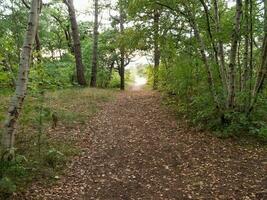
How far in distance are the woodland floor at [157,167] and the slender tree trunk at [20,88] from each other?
995 mm

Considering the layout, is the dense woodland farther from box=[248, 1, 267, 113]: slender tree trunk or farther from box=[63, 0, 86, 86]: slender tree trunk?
box=[63, 0, 86, 86]: slender tree trunk

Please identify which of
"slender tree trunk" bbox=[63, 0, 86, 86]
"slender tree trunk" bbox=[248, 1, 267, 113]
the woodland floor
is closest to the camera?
the woodland floor

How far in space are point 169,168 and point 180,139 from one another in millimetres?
2051

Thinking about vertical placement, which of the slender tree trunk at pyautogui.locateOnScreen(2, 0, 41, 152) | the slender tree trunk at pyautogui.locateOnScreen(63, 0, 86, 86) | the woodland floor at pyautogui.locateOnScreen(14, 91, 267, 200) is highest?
the slender tree trunk at pyautogui.locateOnScreen(63, 0, 86, 86)

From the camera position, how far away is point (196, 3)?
986cm

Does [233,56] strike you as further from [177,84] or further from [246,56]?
[177,84]

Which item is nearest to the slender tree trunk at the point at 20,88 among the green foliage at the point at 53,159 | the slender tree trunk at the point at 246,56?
the green foliage at the point at 53,159

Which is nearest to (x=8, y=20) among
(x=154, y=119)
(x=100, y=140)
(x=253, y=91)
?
(x=154, y=119)

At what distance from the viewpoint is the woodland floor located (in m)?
5.98

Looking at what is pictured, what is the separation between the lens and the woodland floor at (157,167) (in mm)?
5984

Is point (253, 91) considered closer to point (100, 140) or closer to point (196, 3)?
point (196, 3)

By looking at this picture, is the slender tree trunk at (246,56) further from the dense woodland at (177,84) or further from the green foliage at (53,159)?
the green foliage at (53,159)

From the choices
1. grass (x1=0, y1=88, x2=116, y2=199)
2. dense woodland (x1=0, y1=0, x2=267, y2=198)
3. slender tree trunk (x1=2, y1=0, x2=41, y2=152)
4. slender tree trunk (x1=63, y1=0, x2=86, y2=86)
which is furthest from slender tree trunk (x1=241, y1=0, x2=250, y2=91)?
slender tree trunk (x1=63, y1=0, x2=86, y2=86)

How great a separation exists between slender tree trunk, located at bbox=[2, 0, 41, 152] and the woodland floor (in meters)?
1.00
